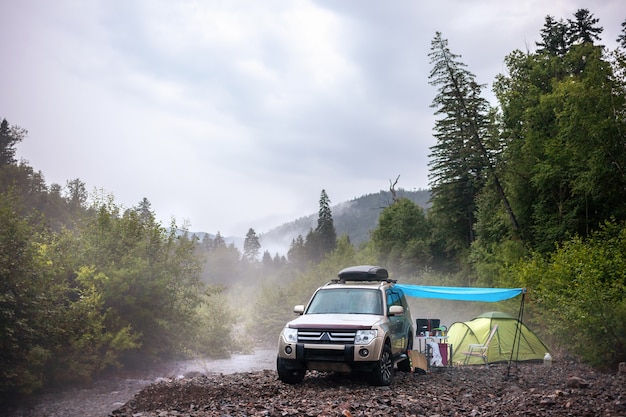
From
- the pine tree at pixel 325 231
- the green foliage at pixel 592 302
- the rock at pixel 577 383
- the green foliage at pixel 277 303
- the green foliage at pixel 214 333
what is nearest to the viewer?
the rock at pixel 577 383

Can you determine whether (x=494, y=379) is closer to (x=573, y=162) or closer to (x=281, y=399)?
(x=281, y=399)

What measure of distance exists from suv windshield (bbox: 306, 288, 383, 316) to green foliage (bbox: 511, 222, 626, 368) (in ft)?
23.3

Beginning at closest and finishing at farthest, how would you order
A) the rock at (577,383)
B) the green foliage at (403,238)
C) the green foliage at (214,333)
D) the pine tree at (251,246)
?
the rock at (577,383)
the green foliage at (214,333)
the green foliage at (403,238)
the pine tree at (251,246)

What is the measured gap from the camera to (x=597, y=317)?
1421 cm

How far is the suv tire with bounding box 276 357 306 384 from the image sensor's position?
428 inches

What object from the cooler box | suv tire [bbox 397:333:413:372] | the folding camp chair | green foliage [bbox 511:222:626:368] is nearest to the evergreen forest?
green foliage [bbox 511:222:626:368]

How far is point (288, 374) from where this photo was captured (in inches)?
432

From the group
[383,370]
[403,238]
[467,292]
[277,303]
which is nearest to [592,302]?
[467,292]

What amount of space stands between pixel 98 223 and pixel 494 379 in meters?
16.3

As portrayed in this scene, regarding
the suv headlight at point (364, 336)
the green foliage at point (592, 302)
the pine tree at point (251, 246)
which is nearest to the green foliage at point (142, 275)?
the suv headlight at point (364, 336)

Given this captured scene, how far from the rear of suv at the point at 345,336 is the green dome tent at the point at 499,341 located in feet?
22.4

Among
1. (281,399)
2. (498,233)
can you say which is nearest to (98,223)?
(281,399)

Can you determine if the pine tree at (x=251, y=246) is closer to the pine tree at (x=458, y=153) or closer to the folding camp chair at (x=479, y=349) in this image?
the pine tree at (x=458, y=153)

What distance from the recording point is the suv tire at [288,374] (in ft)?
35.7
